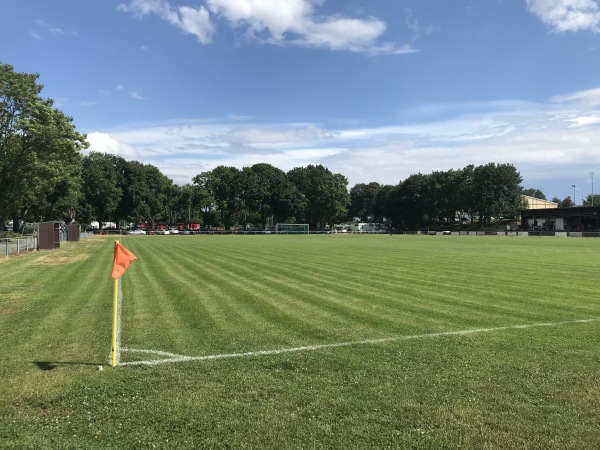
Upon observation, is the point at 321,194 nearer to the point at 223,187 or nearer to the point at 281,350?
the point at 223,187

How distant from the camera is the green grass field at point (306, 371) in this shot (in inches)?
170

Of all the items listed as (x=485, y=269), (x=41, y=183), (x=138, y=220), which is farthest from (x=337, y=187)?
(x=485, y=269)

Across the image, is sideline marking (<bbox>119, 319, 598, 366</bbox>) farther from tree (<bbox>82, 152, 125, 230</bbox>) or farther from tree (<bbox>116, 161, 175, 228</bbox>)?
tree (<bbox>116, 161, 175, 228</bbox>)

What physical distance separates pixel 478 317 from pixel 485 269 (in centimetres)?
1052

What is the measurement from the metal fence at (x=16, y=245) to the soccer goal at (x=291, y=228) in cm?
8151

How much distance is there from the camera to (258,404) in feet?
16.3

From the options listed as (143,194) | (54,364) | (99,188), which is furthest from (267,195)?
(54,364)

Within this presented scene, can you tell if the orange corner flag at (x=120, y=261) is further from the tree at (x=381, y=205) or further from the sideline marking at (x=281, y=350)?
the tree at (x=381, y=205)

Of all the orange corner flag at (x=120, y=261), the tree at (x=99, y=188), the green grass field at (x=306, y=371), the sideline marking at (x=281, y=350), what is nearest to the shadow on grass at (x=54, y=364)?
the green grass field at (x=306, y=371)

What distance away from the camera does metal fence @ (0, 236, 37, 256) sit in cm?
2592

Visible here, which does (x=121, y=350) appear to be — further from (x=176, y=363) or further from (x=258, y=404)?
(x=258, y=404)

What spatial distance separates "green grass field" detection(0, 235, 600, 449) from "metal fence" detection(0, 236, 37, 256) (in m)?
16.2

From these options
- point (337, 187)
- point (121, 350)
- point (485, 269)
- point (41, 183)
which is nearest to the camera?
point (121, 350)

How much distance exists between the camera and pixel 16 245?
28031 millimetres
